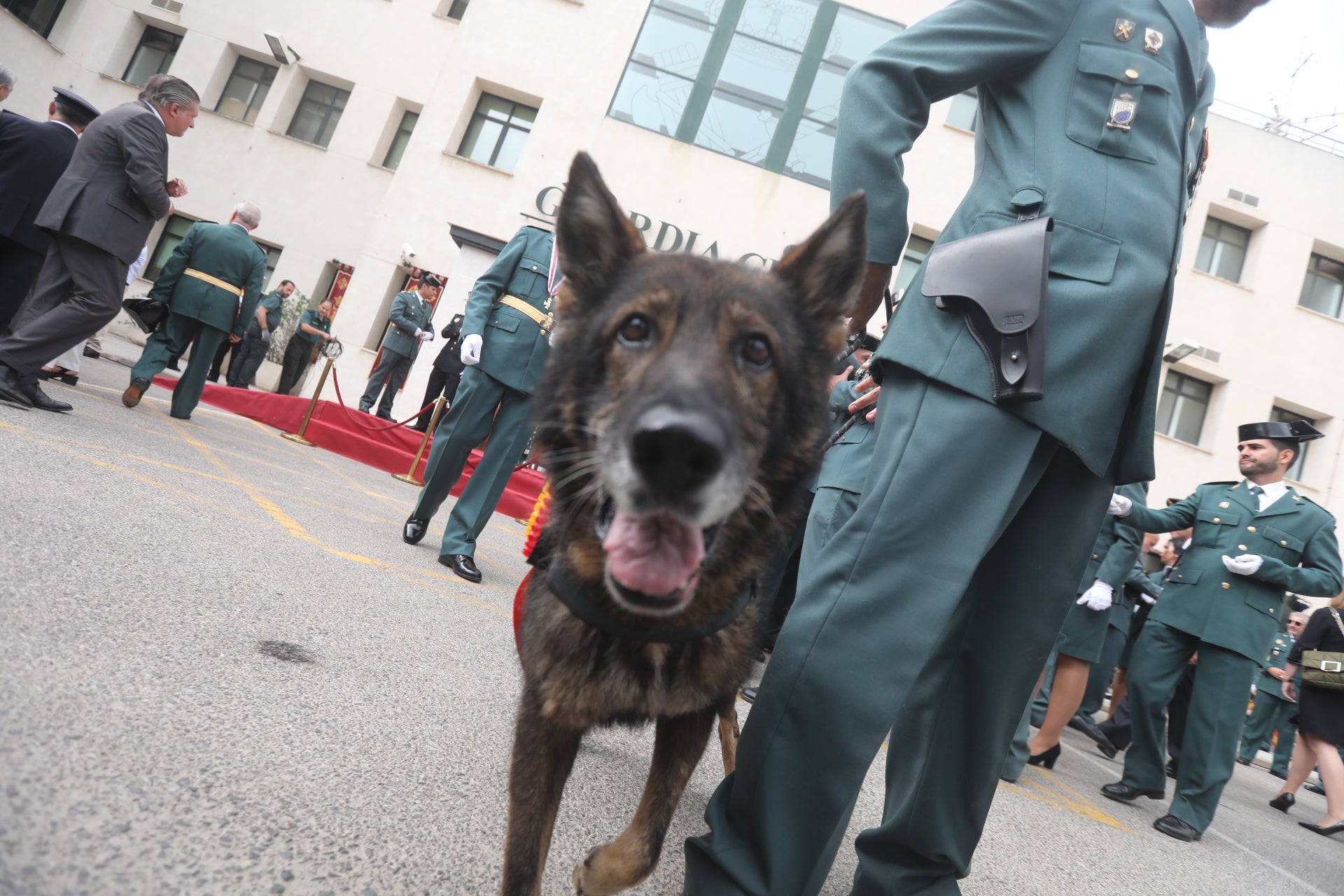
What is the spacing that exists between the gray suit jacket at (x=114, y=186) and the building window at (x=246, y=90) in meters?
18.7

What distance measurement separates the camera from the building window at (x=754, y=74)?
1678 centimetres

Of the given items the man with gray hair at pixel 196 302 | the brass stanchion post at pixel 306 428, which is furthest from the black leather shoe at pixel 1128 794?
the brass stanchion post at pixel 306 428

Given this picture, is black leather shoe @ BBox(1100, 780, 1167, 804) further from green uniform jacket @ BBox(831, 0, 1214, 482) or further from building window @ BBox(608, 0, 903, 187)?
building window @ BBox(608, 0, 903, 187)

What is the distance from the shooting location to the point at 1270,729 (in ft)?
40.8

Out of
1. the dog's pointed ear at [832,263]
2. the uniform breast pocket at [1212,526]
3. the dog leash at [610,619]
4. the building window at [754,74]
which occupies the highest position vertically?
the building window at [754,74]

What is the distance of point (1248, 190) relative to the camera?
19.7 metres

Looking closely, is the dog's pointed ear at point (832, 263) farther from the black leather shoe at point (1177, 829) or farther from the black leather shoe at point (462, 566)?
the black leather shoe at point (1177, 829)

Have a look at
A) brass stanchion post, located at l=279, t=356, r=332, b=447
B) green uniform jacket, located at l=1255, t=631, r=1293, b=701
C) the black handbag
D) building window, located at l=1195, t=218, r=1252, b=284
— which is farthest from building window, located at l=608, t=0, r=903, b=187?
the black handbag

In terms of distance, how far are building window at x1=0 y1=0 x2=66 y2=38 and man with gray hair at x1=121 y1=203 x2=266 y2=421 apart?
60.5 ft

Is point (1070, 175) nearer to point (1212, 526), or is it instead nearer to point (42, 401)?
point (1212, 526)

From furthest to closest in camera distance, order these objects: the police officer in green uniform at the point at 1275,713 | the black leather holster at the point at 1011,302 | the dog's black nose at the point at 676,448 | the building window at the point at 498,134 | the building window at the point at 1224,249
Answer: the building window at the point at 1224,249, the building window at the point at 498,134, the police officer in green uniform at the point at 1275,713, the black leather holster at the point at 1011,302, the dog's black nose at the point at 676,448

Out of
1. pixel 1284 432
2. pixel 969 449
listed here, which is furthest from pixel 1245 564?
pixel 969 449

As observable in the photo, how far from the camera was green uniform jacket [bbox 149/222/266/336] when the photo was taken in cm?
768

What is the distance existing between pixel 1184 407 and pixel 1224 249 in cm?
441
